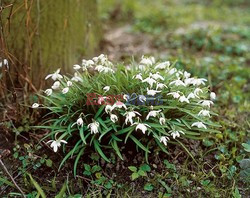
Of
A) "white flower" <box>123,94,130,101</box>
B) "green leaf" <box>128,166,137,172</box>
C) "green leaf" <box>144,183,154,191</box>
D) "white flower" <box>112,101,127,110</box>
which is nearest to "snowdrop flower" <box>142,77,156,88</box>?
"white flower" <box>123,94,130,101</box>

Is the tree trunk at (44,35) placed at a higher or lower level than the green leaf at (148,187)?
higher

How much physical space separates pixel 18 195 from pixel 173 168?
109 cm

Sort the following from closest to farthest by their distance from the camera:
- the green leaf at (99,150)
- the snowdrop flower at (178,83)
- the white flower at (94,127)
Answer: the white flower at (94,127)
the green leaf at (99,150)
the snowdrop flower at (178,83)

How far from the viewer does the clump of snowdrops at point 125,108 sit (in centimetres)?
234

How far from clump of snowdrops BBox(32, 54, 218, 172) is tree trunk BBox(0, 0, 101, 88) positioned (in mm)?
590

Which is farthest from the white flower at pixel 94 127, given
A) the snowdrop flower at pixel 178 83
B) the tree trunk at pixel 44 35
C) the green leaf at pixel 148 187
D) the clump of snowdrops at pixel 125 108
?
the tree trunk at pixel 44 35

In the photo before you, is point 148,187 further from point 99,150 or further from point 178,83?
point 178,83

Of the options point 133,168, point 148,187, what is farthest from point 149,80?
point 148,187

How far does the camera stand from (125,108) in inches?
87.9

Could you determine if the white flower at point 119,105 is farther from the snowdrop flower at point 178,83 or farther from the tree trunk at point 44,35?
the tree trunk at point 44,35

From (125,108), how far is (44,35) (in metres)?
1.55

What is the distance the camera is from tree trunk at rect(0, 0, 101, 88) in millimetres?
2967

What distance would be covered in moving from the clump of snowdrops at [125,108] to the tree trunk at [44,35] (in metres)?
0.59

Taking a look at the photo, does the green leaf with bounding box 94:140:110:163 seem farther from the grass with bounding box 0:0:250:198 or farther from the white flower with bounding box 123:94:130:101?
the white flower with bounding box 123:94:130:101
